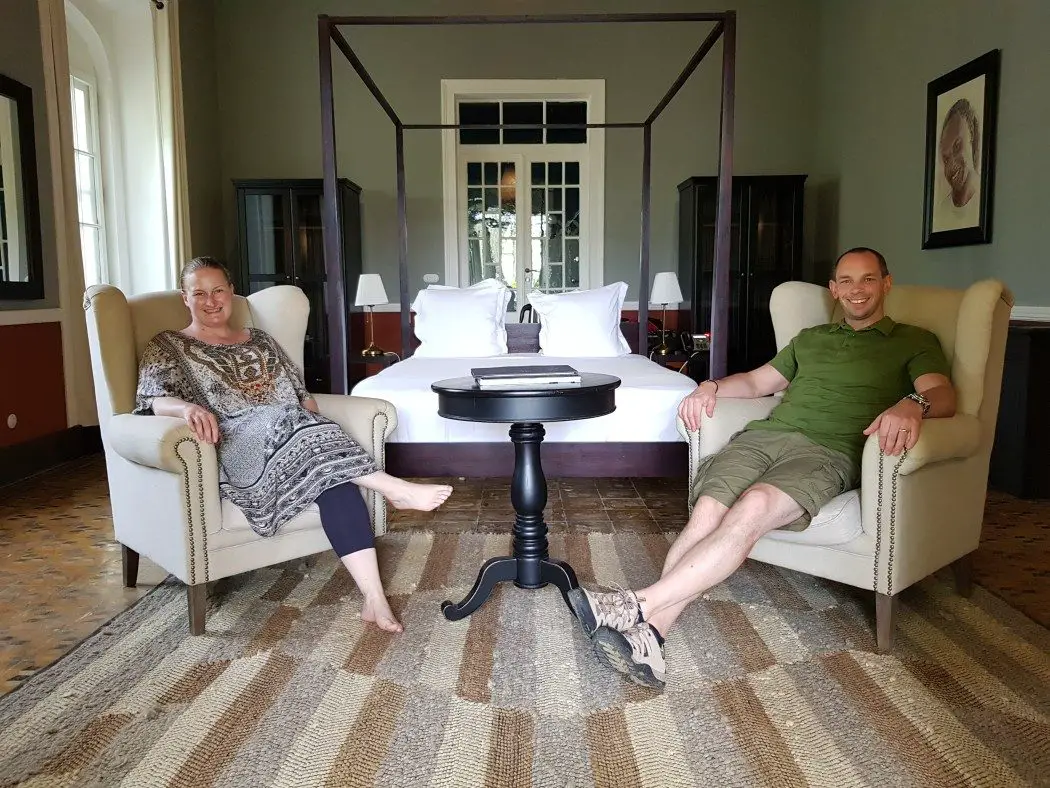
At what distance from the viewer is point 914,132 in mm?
5207

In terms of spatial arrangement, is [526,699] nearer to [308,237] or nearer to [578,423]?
[578,423]

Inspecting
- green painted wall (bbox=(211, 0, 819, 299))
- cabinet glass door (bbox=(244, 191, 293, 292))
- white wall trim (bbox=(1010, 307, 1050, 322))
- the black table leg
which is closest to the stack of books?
the black table leg

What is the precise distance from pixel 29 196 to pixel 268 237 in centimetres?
230

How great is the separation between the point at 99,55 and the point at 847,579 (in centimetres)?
574

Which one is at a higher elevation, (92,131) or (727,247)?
(92,131)

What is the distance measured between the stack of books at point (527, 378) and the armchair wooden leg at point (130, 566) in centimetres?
131

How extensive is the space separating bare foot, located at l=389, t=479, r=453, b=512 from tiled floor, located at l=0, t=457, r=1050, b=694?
3.00 feet

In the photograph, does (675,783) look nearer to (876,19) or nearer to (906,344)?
(906,344)

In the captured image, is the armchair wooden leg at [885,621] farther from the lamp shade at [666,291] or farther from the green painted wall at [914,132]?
the lamp shade at [666,291]

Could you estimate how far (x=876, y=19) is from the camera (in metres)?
5.68

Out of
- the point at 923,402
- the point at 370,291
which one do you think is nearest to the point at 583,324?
A: the point at 370,291

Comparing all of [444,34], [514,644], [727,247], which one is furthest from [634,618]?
[444,34]

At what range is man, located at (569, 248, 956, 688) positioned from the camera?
1968mm

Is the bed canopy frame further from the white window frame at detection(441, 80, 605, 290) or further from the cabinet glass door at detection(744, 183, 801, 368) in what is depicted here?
the white window frame at detection(441, 80, 605, 290)
